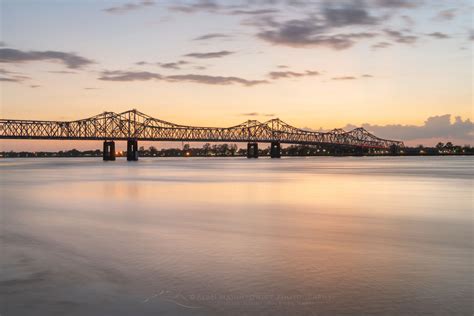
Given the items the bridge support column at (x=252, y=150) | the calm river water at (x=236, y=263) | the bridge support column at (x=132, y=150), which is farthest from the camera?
the bridge support column at (x=252, y=150)

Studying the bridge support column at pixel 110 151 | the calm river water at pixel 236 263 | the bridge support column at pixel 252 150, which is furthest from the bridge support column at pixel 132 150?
the calm river water at pixel 236 263

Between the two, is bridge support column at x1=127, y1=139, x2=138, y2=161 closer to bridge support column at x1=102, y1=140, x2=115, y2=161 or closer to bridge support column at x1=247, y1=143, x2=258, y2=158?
bridge support column at x1=102, y1=140, x2=115, y2=161

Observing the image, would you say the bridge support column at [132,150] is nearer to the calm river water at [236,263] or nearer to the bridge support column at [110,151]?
the bridge support column at [110,151]

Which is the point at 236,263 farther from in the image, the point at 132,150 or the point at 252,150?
the point at 252,150

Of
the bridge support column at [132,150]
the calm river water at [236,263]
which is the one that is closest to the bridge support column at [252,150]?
the bridge support column at [132,150]

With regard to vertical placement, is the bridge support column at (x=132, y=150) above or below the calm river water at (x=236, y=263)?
above

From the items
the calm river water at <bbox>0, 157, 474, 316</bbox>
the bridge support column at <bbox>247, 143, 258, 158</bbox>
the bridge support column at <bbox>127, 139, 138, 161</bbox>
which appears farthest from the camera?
the bridge support column at <bbox>247, 143, 258, 158</bbox>

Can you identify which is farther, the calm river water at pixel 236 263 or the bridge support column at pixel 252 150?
the bridge support column at pixel 252 150

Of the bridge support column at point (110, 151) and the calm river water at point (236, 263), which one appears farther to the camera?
the bridge support column at point (110, 151)

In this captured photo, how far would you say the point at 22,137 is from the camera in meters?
115

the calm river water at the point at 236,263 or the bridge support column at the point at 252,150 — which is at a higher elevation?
the bridge support column at the point at 252,150

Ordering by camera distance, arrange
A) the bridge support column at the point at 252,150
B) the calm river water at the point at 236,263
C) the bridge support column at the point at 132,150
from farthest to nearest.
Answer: the bridge support column at the point at 252,150, the bridge support column at the point at 132,150, the calm river water at the point at 236,263

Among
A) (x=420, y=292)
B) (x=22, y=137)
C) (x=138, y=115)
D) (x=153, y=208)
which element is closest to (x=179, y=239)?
(x=420, y=292)

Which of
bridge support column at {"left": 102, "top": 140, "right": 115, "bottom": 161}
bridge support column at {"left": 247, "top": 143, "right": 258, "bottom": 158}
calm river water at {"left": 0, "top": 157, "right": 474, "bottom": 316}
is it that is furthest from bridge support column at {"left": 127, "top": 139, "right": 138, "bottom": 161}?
calm river water at {"left": 0, "top": 157, "right": 474, "bottom": 316}
